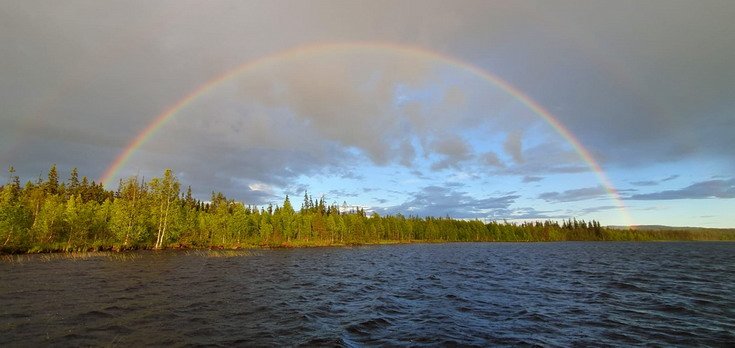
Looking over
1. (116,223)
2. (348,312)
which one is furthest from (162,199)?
(348,312)

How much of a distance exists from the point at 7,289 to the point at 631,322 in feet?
164

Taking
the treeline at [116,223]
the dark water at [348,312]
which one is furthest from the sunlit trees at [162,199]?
the dark water at [348,312]

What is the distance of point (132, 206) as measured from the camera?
94062 mm

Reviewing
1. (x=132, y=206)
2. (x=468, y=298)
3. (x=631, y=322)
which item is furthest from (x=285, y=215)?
(x=631, y=322)

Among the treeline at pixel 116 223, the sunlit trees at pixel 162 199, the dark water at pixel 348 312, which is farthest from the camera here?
the sunlit trees at pixel 162 199

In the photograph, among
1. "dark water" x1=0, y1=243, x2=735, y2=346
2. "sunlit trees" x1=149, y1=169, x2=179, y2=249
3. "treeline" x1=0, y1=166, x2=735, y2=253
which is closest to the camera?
"dark water" x1=0, y1=243, x2=735, y2=346

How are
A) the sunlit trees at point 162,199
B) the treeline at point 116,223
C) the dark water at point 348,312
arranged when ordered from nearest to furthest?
the dark water at point 348,312
the treeline at point 116,223
the sunlit trees at point 162,199

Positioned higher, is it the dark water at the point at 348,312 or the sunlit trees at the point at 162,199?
the sunlit trees at the point at 162,199

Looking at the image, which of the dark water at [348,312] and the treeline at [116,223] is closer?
the dark water at [348,312]

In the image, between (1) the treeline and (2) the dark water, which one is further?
(1) the treeline

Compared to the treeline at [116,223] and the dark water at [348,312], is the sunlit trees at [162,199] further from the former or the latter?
the dark water at [348,312]

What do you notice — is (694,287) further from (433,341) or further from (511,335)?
(433,341)

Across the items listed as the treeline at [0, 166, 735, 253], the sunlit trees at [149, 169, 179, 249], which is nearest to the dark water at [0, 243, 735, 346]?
the treeline at [0, 166, 735, 253]

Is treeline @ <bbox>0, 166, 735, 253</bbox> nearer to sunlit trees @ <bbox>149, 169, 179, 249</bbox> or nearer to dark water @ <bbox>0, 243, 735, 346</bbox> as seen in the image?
sunlit trees @ <bbox>149, 169, 179, 249</bbox>
